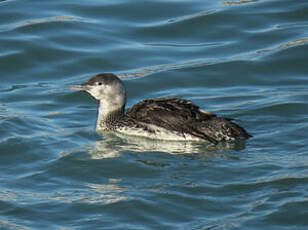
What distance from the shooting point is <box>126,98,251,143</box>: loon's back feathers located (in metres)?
11.7

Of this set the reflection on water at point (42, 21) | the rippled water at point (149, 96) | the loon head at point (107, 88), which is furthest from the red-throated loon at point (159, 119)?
the reflection on water at point (42, 21)

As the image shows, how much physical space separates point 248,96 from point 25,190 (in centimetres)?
513

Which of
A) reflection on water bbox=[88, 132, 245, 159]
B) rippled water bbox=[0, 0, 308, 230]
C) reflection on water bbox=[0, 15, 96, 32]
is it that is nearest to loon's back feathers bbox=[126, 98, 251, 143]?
reflection on water bbox=[88, 132, 245, 159]

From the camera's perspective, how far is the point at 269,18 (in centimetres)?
1784

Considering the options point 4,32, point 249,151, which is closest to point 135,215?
point 249,151

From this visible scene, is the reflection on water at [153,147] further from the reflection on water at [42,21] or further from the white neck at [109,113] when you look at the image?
the reflection on water at [42,21]

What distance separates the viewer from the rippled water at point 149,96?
9.39 metres

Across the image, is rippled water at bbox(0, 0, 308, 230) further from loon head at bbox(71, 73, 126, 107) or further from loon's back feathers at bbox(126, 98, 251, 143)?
loon head at bbox(71, 73, 126, 107)

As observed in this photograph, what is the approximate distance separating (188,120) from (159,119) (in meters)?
0.46

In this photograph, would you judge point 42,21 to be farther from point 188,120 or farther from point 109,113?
point 188,120

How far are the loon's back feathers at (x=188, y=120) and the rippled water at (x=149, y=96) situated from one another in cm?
26

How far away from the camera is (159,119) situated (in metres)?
12.0

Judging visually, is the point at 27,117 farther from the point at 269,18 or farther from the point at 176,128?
the point at 269,18

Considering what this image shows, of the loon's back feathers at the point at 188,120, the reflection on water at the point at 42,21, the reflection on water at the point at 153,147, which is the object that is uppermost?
the reflection on water at the point at 42,21
